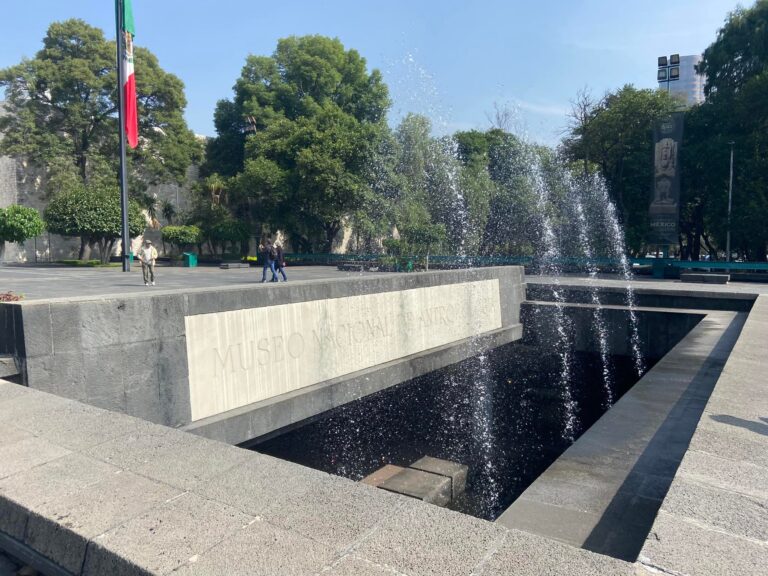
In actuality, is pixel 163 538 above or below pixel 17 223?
below

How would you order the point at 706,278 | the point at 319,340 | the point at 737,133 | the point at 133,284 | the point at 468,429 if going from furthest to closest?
the point at 737,133 → the point at 706,278 → the point at 133,284 → the point at 468,429 → the point at 319,340

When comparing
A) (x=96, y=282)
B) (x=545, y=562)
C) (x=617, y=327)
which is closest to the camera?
(x=545, y=562)

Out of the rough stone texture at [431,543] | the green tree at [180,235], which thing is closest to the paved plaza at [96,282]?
the rough stone texture at [431,543]

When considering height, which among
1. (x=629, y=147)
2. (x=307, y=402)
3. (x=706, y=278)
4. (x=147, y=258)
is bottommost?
(x=307, y=402)

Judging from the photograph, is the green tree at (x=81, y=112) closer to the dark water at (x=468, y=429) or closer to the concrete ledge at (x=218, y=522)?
the dark water at (x=468, y=429)

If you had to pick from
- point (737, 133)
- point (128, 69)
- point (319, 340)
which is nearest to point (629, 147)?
point (737, 133)

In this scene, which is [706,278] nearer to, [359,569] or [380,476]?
[380,476]

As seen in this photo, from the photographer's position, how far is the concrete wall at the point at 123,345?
16.1ft

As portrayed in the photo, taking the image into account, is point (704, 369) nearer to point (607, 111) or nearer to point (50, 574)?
point (50, 574)

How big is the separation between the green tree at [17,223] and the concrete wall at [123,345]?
3067cm

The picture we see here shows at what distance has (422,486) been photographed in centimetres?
554

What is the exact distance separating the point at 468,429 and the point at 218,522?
6.28 metres

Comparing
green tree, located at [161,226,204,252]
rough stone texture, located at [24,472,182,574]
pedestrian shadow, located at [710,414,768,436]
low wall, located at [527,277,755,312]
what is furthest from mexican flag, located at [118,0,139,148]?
pedestrian shadow, located at [710,414,768,436]

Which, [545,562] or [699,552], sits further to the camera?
[699,552]
